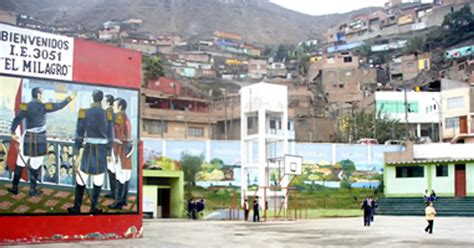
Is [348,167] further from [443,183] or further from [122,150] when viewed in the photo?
[122,150]

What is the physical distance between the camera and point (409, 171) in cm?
5494

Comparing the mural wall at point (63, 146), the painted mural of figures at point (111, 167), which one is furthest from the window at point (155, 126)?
the painted mural of figures at point (111, 167)

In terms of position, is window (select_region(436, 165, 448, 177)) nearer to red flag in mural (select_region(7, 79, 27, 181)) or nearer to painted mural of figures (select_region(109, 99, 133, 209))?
painted mural of figures (select_region(109, 99, 133, 209))

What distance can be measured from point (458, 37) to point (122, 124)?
109 meters

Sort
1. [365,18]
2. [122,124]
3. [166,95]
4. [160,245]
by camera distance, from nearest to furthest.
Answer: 1. [160,245]
2. [122,124]
3. [166,95]
4. [365,18]

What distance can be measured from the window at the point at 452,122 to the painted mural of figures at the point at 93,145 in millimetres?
60287

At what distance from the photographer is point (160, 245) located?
2142cm

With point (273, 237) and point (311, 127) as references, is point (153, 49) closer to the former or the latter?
point (311, 127)

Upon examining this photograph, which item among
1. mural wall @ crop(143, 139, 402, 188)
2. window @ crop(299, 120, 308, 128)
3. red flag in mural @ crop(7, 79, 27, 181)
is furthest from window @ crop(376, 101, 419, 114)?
red flag in mural @ crop(7, 79, 27, 181)

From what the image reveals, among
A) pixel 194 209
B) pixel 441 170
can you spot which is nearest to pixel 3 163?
pixel 194 209

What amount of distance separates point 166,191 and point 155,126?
1017 inches

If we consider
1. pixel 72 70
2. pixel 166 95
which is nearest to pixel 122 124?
pixel 72 70

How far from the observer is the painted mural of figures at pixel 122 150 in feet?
79.9

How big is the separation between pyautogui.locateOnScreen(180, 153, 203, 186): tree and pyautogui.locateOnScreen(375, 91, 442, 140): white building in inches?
1248
